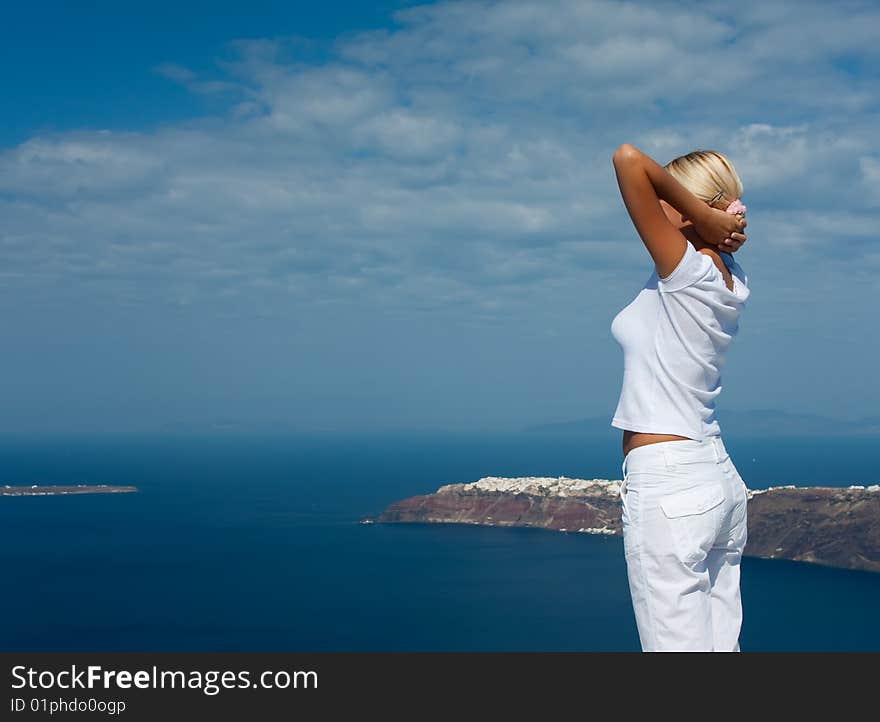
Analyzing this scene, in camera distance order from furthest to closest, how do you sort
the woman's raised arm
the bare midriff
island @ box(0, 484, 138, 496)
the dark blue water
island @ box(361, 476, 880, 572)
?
island @ box(0, 484, 138, 496) → island @ box(361, 476, 880, 572) → the dark blue water → the bare midriff → the woman's raised arm

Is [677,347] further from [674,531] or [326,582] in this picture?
[326,582]

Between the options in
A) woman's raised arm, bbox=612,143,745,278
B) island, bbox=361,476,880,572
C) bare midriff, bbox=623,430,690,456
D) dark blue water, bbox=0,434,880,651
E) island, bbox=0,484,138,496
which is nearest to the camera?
woman's raised arm, bbox=612,143,745,278

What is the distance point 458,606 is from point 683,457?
149 ft

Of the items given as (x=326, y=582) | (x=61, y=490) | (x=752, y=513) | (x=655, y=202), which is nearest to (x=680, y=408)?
(x=655, y=202)

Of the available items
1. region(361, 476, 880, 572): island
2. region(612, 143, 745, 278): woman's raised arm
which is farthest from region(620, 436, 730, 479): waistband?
region(361, 476, 880, 572): island

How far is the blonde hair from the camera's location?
194cm

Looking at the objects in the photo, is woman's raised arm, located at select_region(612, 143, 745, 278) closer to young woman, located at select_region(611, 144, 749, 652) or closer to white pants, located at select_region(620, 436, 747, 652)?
young woman, located at select_region(611, 144, 749, 652)

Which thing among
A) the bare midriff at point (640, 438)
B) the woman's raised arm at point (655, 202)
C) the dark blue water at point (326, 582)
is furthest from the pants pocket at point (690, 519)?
the dark blue water at point (326, 582)

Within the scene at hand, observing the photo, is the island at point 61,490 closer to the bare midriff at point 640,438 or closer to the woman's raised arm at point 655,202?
the bare midriff at point 640,438

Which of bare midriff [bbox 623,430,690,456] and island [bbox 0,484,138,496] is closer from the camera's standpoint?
bare midriff [bbox 623,430,690,456]

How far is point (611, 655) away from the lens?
1.88 metres

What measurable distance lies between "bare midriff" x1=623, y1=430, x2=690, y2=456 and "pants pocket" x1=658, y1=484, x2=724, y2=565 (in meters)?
0.12

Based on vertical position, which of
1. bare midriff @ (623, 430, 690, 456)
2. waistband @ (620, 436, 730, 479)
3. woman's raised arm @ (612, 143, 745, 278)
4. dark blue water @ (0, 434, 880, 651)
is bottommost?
dark blue water @ (0, 434, 880, 651)

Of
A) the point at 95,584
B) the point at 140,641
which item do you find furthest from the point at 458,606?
the point at 95,584
